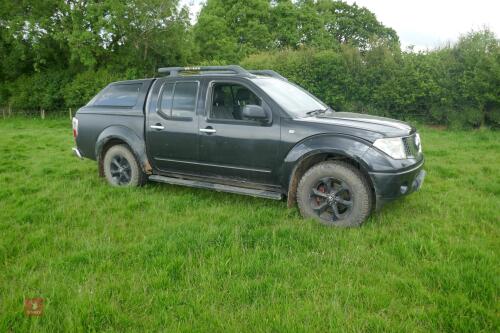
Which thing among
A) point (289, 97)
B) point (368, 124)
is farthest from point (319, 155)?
point (289, 97)

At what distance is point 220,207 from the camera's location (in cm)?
476

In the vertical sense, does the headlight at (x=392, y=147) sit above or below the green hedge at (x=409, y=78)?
below

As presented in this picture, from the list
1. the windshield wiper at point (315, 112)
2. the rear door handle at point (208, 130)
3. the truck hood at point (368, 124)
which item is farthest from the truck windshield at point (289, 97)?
the rear door handle at point (208, 130)

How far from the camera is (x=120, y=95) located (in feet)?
19.1

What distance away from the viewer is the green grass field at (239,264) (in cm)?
253

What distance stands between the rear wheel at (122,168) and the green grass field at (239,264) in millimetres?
344

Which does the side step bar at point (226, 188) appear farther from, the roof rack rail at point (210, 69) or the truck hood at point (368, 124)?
the roof rack rail at point (210, 69)

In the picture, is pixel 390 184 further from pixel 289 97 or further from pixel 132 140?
pixel 132 140

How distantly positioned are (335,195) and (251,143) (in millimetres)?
1181

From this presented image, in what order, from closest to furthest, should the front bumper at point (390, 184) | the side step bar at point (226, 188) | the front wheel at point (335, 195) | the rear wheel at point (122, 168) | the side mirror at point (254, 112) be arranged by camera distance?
the front bumper at point (390, 184) < the front wheel at point (335, 195) < the side mirror at point (254, 112) < the side step bar at point (226, 188) < the rear wheel at point (122, 168)

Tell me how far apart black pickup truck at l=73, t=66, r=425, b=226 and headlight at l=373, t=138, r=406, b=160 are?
0.01 metres

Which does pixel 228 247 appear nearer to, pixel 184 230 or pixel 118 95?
pixel 184 230

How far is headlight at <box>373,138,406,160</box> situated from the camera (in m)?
3.98

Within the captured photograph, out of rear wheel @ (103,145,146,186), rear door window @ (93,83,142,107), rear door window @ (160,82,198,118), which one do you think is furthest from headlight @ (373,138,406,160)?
rear door window @ (93,83,142,107)
